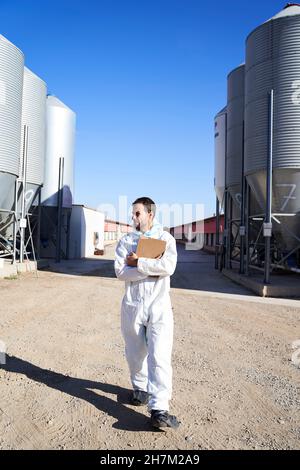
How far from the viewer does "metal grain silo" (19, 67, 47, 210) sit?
1748 centimetres

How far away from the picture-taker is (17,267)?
15.5 metres

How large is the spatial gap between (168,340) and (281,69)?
11.0 meters

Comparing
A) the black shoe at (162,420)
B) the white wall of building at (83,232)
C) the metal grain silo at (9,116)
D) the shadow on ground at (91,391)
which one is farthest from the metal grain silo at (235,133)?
the black shoe at (162,420)

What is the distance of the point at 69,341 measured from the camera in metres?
5.90

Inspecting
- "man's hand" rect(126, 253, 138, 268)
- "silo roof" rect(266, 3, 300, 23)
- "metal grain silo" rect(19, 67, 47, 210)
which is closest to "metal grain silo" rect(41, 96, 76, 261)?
"metal grain silo" rect(19, 67, 47, 210)

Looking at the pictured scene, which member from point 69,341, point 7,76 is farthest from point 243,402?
point 7,76

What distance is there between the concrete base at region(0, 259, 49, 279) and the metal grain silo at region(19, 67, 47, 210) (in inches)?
114

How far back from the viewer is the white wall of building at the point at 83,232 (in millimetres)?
25609

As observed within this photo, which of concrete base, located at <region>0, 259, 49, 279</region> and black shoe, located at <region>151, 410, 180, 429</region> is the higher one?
concrete base, located at <region>0, 259, 49, 279</region>

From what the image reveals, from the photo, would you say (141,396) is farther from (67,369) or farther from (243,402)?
(67,369)

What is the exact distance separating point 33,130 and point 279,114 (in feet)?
37.4

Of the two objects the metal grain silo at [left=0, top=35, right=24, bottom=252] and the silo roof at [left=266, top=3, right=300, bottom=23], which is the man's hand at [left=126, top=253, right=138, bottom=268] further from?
the metal grain silo at [left=0, top=35, right=24, bottom=252]

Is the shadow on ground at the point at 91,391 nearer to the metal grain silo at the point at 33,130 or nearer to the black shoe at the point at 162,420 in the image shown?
the black shoe at the point at 162,420

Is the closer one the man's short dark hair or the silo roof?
the man's short dark hair
